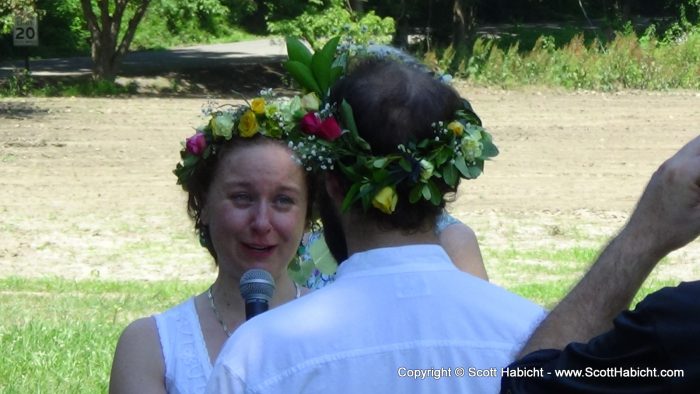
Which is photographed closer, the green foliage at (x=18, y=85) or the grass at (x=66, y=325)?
the grass at (x=66, y=325)

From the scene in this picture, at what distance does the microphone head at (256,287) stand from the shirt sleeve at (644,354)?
947 millimetres

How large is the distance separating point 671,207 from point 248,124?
5.39 ft

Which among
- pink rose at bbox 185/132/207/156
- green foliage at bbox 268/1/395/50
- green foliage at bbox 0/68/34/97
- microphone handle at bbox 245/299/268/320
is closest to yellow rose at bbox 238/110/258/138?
pink rose at bbox 185/132/207/156

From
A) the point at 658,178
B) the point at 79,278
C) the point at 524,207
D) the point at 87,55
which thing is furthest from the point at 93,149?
the point at 87,55

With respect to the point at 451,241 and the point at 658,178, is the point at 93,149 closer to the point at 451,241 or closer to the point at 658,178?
the point at 451,241

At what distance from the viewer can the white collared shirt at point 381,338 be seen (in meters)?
2.28

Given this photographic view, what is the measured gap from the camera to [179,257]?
11.5 m

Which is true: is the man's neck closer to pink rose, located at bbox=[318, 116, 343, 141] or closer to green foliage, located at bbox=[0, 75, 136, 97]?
pink rose, located at bbox=[318, 116, 343, 141]

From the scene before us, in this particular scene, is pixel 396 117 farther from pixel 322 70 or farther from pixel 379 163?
pixel 322 70

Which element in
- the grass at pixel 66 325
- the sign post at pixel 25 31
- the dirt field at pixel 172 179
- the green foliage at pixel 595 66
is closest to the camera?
the grass at pixel 66 325

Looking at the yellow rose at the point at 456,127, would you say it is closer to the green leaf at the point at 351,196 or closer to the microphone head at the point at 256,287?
the green leaf at the point at 351,196

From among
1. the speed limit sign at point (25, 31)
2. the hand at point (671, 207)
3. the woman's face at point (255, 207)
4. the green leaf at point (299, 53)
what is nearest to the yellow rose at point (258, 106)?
the woman's face at point (255, 207)

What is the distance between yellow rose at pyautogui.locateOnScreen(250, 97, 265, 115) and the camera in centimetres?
346

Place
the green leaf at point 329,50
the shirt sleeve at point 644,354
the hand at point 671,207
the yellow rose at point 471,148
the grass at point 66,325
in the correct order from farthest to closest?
the grass at point 66,325
the green leaf at point 329,50
the yellow rose at point 471,148
the hand at point 671,207
the shirt sleeve at point 644,354
